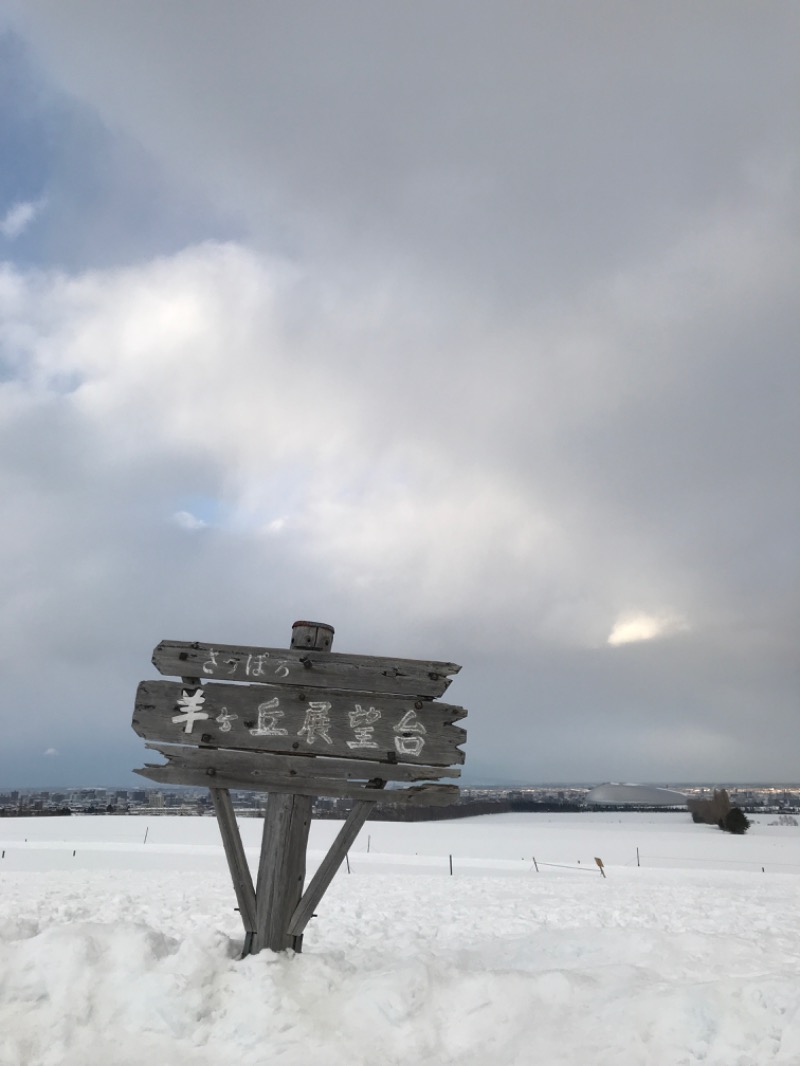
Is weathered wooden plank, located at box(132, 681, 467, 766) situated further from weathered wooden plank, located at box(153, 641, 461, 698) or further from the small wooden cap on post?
the small wooden cap on post

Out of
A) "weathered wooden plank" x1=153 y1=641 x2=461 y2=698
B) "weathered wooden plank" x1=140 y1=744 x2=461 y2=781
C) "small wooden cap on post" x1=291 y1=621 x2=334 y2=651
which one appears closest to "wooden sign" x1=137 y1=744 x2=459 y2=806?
"weathered wooden plank" x1=140 y1=744 x2=461 y2=781

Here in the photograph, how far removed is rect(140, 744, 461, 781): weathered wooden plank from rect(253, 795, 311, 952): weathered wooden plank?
321 mm

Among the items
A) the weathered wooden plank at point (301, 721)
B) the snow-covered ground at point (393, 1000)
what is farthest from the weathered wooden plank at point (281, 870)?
the weathered wooden plank at point (301, 721)

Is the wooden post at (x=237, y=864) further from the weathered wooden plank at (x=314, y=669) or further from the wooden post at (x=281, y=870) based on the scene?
the weathered wooden plank at (x=314, y=669)

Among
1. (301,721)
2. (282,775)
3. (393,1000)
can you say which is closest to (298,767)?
(282,775)

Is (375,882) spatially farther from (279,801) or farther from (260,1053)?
(260,1053)

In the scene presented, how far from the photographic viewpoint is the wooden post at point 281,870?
6.66 meters

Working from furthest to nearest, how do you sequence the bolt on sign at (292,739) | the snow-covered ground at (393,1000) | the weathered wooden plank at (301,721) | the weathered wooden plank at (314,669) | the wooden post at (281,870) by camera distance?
the weathered wooden plank at (314,669)
the weathered wooden plank at (301,721)
the bolt on sign at (292,739)
the wooden post at (281,870)
the snow-covered ground at (393,1000)

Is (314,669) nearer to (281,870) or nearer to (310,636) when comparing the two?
(310,636)

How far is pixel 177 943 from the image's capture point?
20.9 ft

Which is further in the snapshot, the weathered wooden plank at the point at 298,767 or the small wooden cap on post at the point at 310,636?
the small wooden cap on post at the point at 310,636

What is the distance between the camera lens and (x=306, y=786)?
6.96 meters

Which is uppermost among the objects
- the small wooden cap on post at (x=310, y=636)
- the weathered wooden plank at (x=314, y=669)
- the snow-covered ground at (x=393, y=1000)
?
the small wooden cap on post at (x=310, y=636)

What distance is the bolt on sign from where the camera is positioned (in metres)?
6.91
